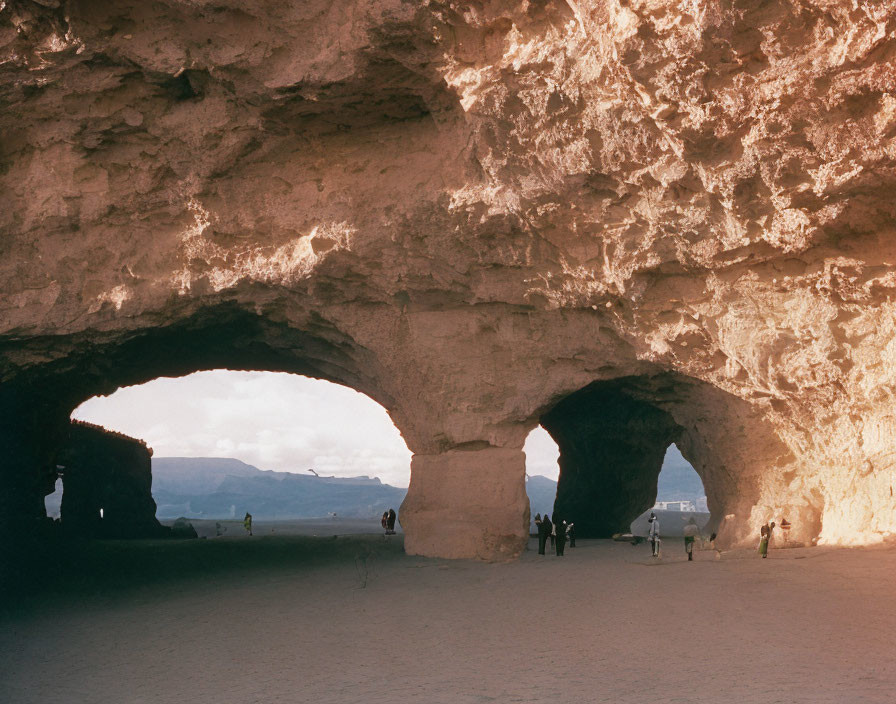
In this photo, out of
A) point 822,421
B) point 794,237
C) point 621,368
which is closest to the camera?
point 794,237

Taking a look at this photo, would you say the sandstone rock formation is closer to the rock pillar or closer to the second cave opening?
the rock pillar

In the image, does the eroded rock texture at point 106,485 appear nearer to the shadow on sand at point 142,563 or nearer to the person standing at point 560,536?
the shadow on sand at point 142,563

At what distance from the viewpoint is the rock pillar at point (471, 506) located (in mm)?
10516

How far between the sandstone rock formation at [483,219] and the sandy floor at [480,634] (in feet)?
6.63

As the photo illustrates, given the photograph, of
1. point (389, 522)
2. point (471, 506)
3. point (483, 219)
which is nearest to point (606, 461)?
point (389, 522)

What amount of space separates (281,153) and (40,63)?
270 cm

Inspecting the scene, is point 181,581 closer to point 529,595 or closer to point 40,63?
point 529,595

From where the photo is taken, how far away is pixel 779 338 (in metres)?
9.30

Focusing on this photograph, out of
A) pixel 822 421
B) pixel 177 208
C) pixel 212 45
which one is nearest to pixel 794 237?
pixel 822 421

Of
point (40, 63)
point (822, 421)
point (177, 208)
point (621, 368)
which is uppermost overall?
point (40, 63)

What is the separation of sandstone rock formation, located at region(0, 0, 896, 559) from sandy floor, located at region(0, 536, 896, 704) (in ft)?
6.63

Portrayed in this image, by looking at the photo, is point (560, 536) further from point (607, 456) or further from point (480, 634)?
point (607, 456)

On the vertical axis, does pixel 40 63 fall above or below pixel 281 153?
above

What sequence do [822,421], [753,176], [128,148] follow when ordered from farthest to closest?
1. [822,421]
2. [128,148]
3. [753,176]
